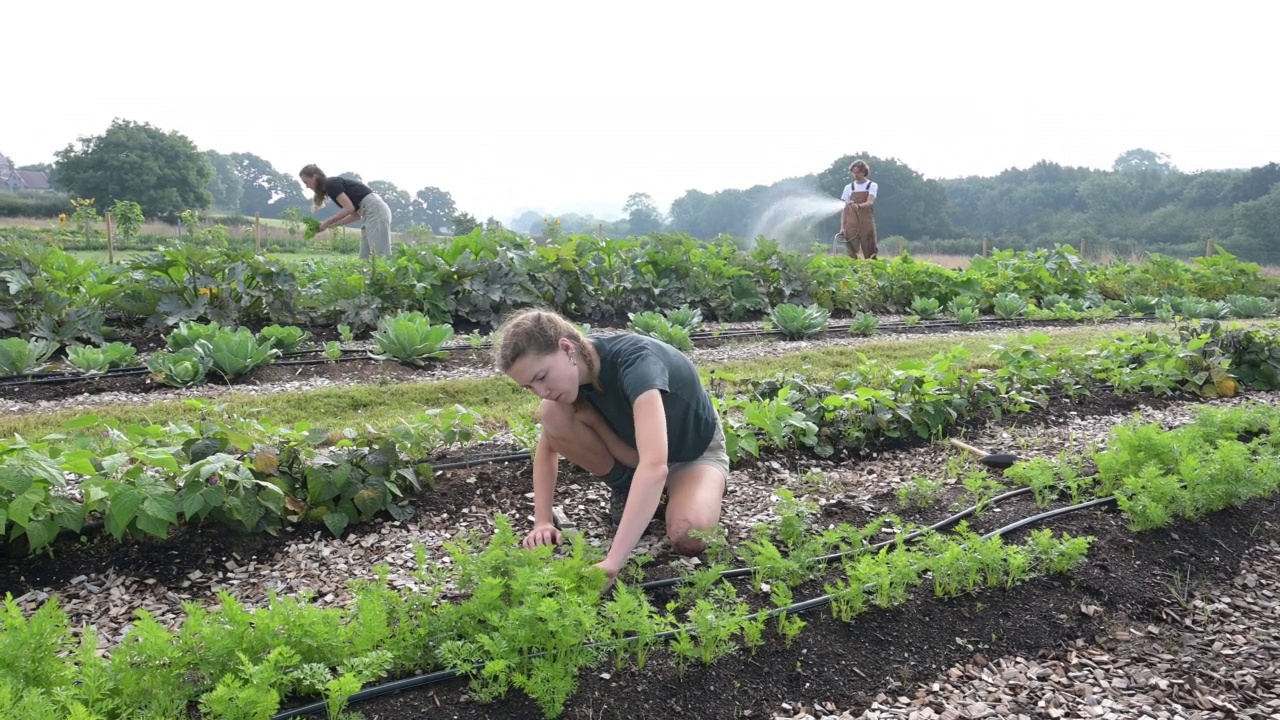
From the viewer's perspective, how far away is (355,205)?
9359 mm

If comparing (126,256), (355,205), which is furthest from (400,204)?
(355,205)

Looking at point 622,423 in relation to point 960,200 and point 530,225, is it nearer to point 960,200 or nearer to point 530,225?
point 530,225

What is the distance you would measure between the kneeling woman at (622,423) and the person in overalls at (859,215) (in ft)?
35.9

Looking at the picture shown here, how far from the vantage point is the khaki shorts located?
3350 millimetres

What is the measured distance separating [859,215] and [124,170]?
37.8m

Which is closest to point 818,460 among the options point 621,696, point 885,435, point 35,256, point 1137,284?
point 885,435

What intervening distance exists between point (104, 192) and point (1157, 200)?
45997 millimetres

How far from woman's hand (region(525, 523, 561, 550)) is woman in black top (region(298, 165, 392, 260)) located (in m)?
6.50

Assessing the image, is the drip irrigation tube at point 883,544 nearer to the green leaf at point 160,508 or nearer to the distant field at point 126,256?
the green leaf at point 160,508

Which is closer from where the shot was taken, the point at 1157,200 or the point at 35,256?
the point at 35,256

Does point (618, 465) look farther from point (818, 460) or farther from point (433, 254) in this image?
point (433, 254)

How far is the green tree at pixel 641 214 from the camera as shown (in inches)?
1507

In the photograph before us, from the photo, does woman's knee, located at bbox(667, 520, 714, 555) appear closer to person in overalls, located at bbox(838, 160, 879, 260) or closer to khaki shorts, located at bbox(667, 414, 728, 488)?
khaki shorts, located at bbox(667, 414, 728, 488)

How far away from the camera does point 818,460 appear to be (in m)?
4.42
